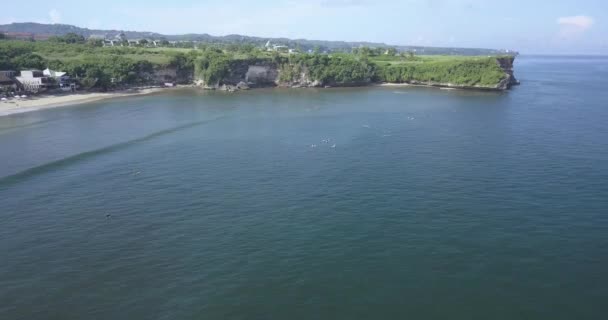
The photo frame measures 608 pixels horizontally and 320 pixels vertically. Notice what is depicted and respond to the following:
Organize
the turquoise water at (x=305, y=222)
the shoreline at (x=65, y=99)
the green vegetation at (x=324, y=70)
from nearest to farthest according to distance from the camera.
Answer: the turquoise water at (x=305, y=222)
the shoreline at (x=65, y=99)
the green vegetation at (x=324, y=70)

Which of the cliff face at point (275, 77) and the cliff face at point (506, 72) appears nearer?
the cliff face at point (506, 72)

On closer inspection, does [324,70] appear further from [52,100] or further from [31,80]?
[31,80]

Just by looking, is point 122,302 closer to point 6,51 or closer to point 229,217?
point 229,217

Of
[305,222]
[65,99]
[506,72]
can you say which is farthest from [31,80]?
[506,72]

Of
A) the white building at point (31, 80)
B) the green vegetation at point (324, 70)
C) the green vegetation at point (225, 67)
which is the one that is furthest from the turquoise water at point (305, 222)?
the green vegetation at point (324, 70)

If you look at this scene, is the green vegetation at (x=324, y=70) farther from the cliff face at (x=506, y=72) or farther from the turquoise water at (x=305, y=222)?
the turquoise water at (x=305, y=222)

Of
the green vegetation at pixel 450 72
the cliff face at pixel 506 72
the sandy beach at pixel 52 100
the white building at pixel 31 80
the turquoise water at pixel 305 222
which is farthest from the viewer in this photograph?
the green vegetation at pixel 450 72

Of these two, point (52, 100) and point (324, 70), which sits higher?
point (324, 70)
